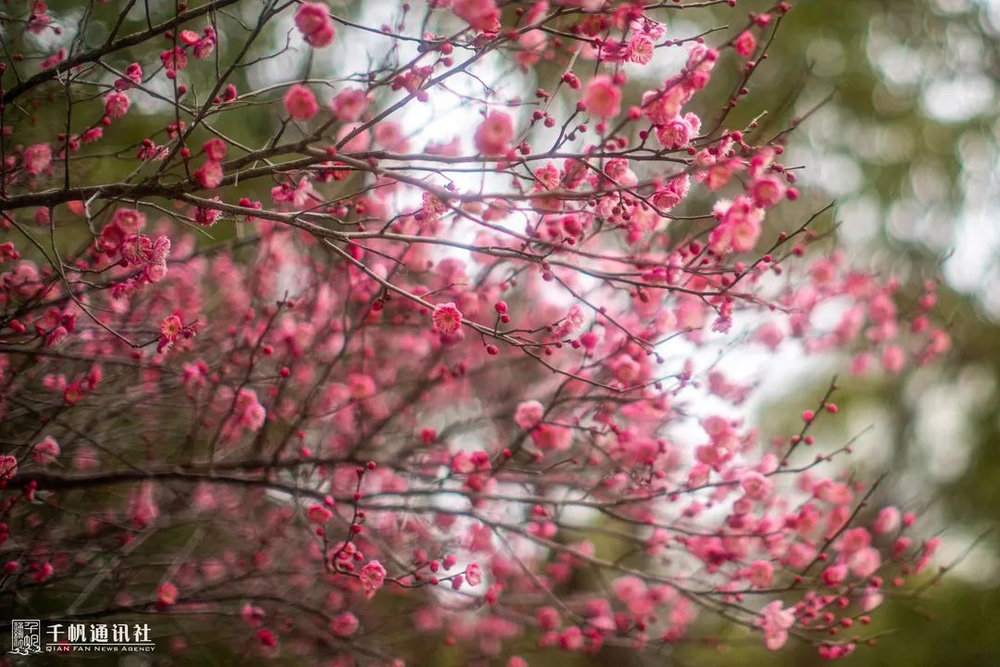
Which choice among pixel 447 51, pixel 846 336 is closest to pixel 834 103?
pixel 846 336

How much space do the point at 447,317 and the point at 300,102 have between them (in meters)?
0.68

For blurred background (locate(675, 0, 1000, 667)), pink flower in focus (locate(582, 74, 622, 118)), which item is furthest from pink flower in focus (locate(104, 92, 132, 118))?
blurred background (locate(675, 0, 1000, 667))

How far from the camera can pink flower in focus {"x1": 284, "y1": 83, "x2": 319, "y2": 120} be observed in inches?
72.8

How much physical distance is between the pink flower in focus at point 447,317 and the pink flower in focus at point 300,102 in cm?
60

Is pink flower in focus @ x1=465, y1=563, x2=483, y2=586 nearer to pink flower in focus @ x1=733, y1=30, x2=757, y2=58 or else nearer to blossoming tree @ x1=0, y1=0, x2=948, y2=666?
blossoming tree @ x1=0, y1=0, x2=948, y2=666

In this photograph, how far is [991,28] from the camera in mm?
5883

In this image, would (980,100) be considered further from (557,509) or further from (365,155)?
(365,155)

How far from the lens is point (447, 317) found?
2088mm

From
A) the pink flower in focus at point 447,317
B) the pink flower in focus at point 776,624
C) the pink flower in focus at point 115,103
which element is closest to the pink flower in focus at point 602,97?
the pink flower in focus at point 447,317

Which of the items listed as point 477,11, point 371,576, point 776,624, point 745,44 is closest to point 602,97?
point 477,11

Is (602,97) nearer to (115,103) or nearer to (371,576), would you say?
(371,576)

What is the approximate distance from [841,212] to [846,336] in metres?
1.92

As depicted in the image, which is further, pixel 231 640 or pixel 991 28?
pixel 991 28

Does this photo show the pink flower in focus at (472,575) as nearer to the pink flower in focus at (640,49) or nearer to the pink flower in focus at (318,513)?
the pink flower in focus at (318,513)
